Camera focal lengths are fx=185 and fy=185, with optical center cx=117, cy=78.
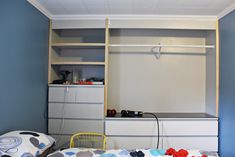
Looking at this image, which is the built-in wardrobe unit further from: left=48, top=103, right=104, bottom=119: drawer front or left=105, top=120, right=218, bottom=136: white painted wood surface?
left=48, top=103, right=104, bottom=119: drawer front

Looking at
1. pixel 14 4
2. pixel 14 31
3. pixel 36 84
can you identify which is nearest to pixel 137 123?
pixel 36 84

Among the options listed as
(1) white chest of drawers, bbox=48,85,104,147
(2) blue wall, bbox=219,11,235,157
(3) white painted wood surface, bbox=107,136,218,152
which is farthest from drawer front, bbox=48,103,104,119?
(2) blue wall, bbox=219,11,235,157

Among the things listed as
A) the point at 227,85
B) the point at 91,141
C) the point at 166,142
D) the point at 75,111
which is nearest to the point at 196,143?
the point at 166,142

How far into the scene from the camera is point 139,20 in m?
2.86

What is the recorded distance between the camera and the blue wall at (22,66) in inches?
72.5

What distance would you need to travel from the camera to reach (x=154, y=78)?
127 inches

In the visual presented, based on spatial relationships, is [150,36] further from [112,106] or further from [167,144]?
[167,144]

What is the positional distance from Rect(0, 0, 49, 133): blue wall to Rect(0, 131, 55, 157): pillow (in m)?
0.27

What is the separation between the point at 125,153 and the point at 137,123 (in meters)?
0.97

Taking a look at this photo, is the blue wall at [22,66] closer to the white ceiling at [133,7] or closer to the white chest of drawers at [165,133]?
the white ceiling at [133,7]

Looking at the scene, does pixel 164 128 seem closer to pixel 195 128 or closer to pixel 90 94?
pixel 195 128

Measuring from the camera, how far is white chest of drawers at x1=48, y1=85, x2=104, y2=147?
2732 mm

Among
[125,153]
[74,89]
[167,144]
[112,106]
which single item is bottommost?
[167,144]

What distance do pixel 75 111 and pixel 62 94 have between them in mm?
322
